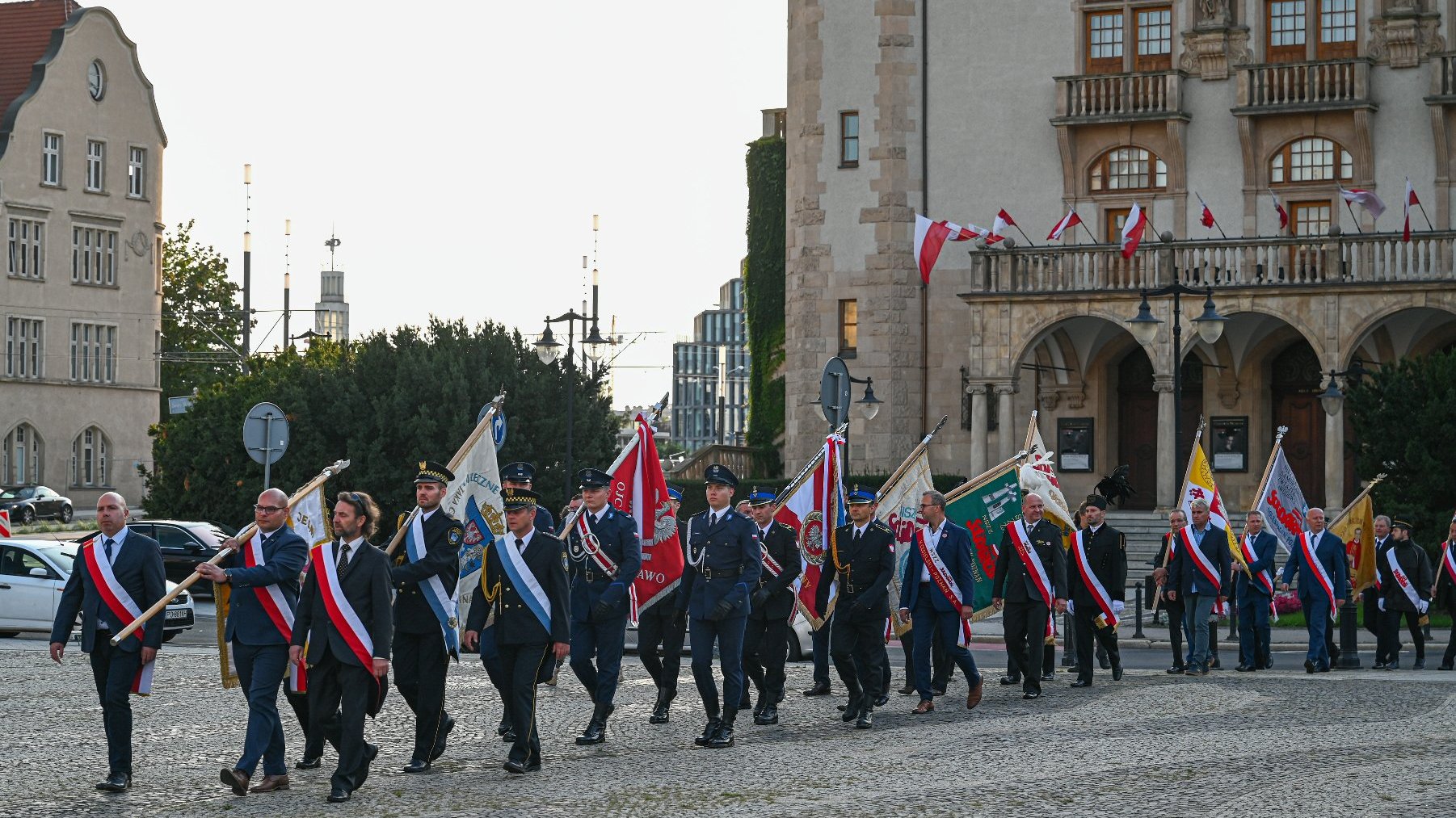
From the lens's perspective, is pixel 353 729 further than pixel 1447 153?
No

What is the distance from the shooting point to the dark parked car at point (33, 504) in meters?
61.9

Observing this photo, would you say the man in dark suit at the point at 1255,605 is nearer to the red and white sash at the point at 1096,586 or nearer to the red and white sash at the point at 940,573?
the red and white sash at the point at 1096,586

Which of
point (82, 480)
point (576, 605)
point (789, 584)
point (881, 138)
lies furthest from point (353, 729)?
point (82, 480)

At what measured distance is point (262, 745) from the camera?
509 inches

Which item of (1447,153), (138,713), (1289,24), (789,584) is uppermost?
(1289,24)

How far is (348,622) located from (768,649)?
4836 millimetres

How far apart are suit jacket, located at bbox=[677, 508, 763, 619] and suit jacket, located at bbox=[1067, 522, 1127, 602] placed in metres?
5.61

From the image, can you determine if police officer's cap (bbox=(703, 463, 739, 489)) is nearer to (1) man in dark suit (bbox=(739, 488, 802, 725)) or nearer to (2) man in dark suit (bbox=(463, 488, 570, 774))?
(1) man in dark suit (bbox=(739, 488, 802, 725))

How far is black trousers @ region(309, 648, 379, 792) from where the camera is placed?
12.8 meters

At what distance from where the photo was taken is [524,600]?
14.0m

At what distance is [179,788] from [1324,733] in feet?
27.5

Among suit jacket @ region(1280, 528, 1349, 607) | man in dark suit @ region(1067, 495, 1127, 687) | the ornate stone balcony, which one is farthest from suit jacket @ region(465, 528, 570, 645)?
the ornate stone balcony

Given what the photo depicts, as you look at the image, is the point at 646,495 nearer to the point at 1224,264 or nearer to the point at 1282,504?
the point at 1282,504

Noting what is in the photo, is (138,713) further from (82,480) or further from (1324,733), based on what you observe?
(82,480)
